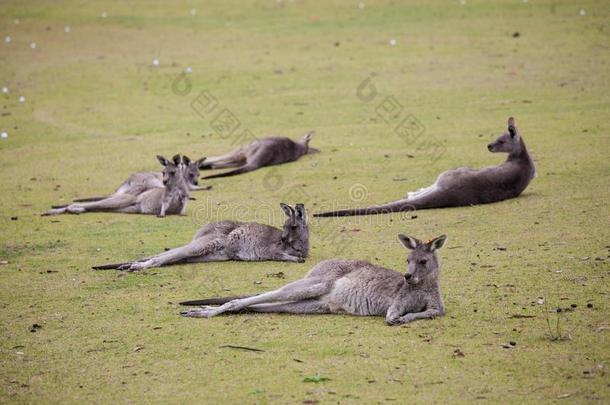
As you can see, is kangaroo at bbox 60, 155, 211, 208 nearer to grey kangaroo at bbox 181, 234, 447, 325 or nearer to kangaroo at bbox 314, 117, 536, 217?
kangaroo at bbox 314, 117, 536, 217

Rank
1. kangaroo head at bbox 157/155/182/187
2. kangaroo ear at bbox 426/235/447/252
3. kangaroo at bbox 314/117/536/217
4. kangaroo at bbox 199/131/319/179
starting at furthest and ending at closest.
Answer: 1. kangaroo at bbox 199/131/319/179
2. kangaroo head at bbox 157/155/182/187
3. kangaroo at bbox 314/117/536/217
4. kangaroo ear at bbox 426/235/447/252

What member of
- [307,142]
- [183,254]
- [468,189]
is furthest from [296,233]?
[307,142]

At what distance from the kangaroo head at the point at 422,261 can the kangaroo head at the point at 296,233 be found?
193 centimetres

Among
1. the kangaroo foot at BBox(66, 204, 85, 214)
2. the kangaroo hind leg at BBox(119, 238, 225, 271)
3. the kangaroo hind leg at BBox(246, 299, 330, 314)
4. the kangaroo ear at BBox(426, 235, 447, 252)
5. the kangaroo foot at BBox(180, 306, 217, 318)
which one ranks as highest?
the kangaroo foot at BBox(66, 204, 85, 214)

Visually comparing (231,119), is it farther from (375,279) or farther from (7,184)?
(375,279)

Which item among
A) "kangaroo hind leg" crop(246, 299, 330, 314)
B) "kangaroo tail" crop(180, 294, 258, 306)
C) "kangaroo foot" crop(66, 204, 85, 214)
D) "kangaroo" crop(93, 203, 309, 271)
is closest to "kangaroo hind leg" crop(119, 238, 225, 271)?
"kangaroo" crop(93, 203, 309, 271)

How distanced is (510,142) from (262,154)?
3827 mm

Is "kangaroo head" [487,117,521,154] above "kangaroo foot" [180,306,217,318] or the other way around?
above

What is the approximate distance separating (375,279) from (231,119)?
1048cm

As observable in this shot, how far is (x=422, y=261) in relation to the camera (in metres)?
7.31

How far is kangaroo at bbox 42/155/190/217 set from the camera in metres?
11.6

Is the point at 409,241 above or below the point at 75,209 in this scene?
below

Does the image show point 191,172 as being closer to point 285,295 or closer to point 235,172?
point 235,172

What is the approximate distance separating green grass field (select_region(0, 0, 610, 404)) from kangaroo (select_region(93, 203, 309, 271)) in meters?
0.18
